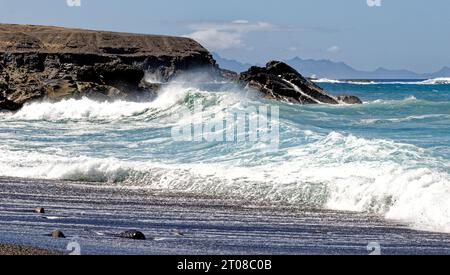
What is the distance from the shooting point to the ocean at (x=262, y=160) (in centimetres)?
1717

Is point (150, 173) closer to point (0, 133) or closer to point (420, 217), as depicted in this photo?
point (420, 217)

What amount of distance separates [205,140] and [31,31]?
129 metres

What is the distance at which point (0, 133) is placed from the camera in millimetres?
34312

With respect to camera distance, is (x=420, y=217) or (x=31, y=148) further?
(x=31, y=148)
